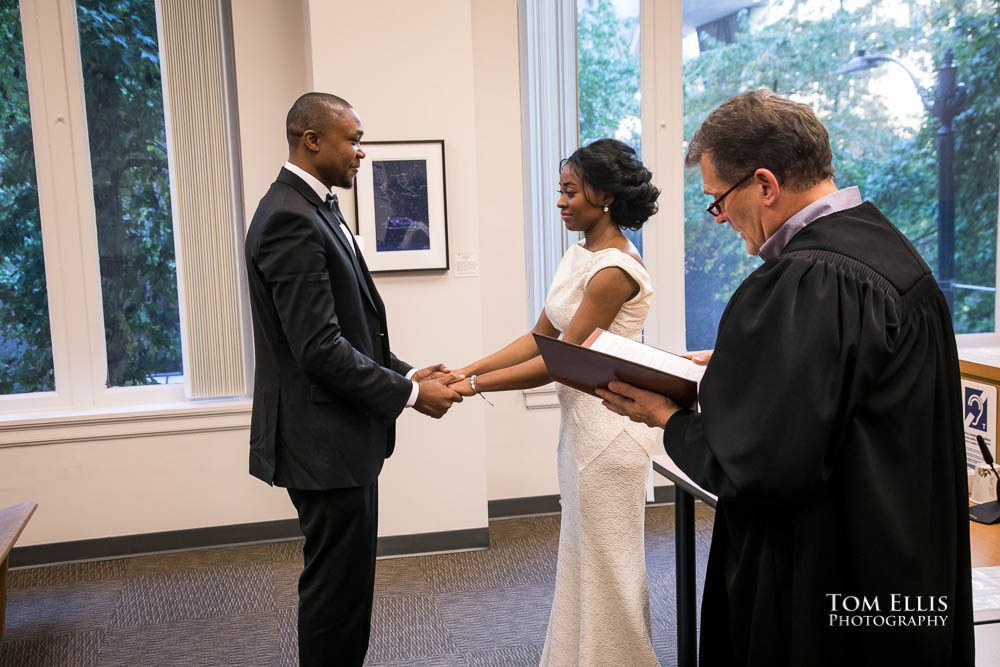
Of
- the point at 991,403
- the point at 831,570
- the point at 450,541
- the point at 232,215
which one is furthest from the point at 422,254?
the point at 831,570

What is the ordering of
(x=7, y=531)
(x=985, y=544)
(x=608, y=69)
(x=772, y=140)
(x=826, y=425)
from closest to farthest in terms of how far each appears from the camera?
1. (x=826, y=425)
2. (x=772, y=140)
3. (x=985, y=544)
4. (x=7, y=531)
5. (x=608, y=69)

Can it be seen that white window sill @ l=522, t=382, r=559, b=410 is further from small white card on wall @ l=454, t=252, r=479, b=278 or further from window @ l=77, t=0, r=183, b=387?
window @ l=77, t=0, r=183, b=387

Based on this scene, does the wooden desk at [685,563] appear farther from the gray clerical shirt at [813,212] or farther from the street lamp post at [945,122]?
the street lamp post at [945,122]

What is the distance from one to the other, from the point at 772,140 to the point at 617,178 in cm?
112

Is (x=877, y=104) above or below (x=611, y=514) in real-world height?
above

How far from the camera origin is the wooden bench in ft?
9.43

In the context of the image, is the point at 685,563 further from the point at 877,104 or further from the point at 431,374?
the point at 877,104

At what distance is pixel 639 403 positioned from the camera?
5.11 ft

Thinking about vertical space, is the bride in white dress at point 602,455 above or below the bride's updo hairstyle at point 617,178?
below

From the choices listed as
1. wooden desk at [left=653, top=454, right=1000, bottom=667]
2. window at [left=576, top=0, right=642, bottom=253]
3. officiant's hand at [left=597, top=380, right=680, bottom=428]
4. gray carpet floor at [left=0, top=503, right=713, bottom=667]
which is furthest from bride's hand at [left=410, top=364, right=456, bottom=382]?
window at [left=576, top=0, right=642, bottom=253]

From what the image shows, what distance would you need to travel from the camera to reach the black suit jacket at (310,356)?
2148 mm

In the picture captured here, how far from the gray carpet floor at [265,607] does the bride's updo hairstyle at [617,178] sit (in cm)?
151

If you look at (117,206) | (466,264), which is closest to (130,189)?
(117,206)

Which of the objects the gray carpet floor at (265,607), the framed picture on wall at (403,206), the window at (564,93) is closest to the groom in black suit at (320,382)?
the gray carpet floor at (265,607)
